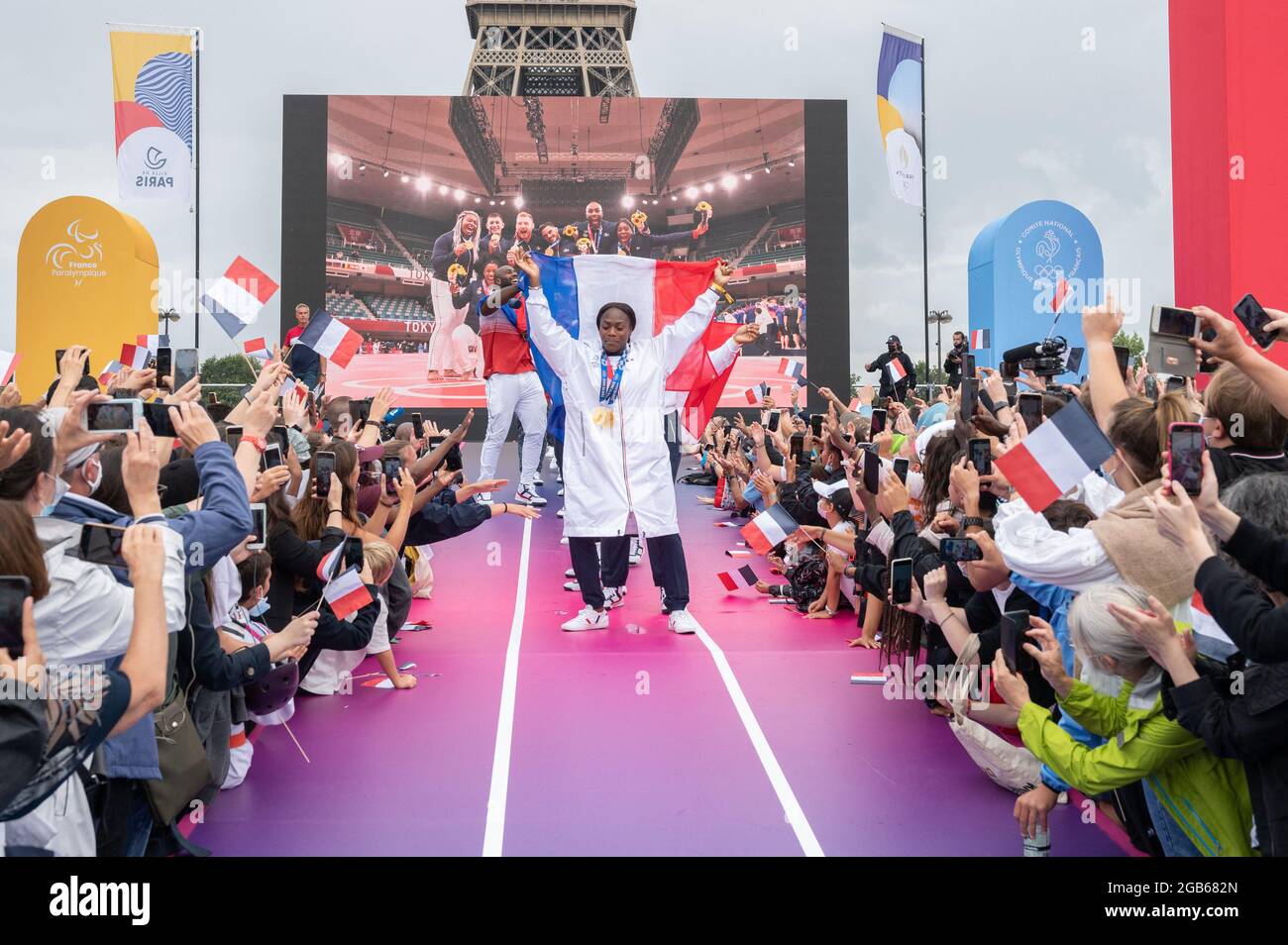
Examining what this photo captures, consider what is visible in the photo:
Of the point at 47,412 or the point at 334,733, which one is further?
the point at 334,733

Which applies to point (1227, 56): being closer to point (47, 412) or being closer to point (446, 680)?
point (446, 680)

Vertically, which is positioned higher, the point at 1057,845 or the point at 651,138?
the point at 651,138

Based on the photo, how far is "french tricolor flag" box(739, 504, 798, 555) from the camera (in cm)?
525

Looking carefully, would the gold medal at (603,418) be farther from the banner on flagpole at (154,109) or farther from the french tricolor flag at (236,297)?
the banner on flagpole at (154,109)

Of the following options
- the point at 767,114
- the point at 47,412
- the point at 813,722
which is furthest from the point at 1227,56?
the point at 767,114

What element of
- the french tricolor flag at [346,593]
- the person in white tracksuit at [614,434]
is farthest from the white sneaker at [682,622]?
the french tricolor flag at [346,593]

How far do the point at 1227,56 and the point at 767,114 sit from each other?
13.5 metres

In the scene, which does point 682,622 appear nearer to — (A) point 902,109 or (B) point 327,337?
(B) point 327,337

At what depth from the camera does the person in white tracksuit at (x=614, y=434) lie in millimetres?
6098

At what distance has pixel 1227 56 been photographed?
8.04 metres

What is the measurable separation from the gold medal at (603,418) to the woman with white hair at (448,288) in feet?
47.7

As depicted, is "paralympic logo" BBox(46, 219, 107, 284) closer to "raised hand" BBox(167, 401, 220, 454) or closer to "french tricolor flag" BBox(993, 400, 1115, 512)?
"raised hand" BBox(167, 401, 220, 454)

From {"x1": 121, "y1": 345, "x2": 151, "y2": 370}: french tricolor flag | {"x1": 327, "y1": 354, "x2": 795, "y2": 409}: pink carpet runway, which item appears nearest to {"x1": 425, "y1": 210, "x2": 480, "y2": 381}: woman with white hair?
{"x1": 327, "y1": 354, "x2": 795, "y2": 409}: pink carpet runway

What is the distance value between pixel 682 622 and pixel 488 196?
15.7 meters
